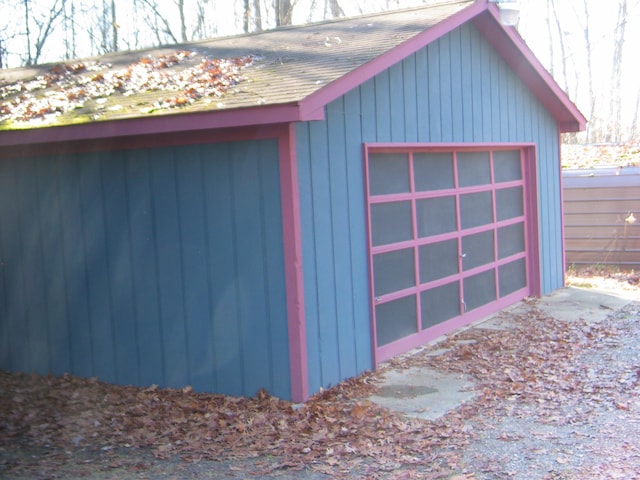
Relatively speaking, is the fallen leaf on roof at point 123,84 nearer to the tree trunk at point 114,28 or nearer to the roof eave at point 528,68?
the roof eave at point 528,68

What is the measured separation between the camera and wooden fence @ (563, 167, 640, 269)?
15.8 metres

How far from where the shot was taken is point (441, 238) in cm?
1035

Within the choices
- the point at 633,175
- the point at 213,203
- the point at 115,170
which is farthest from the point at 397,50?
the point at 633,175

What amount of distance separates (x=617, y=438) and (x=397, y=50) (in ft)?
13.9

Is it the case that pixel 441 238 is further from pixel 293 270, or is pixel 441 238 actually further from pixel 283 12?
pixel 283 12

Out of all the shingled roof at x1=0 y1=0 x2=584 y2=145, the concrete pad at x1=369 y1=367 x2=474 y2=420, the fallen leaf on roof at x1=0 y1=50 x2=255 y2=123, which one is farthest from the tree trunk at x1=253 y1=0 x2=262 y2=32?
the concrete pad at x1=369 y1=367 x2=474 y2=420

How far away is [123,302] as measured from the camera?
8461 millimetres

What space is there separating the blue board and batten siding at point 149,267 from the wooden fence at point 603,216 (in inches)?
405

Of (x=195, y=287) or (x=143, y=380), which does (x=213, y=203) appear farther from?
(x=143, y=380)

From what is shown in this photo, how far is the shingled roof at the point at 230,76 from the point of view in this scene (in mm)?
7207

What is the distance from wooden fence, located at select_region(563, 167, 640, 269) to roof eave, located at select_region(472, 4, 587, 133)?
8.26ft

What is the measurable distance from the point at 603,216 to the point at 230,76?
10.1 m

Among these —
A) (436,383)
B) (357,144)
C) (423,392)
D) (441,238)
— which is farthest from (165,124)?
(441,238)

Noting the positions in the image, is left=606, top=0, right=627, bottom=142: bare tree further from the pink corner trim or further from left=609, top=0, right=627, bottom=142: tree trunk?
the pink corner trim
